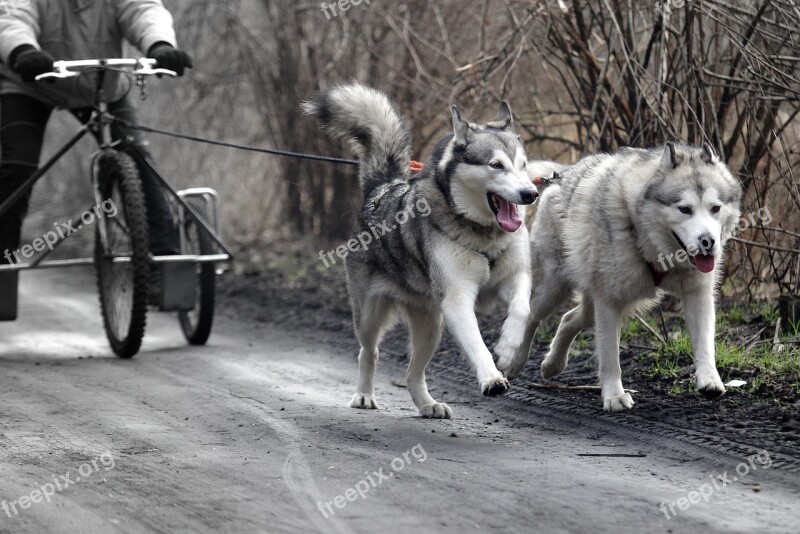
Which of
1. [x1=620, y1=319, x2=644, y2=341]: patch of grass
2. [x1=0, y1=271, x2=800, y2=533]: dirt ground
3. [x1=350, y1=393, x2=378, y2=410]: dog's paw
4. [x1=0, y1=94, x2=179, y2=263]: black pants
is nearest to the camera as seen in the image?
[x1=0, y1=271, x2=800, y2=533]: dirt ground

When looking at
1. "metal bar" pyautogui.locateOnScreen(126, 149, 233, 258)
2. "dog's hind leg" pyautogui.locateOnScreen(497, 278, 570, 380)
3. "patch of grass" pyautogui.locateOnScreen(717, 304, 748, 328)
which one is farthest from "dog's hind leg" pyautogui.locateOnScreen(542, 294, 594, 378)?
"metal bar" pyautogui.locateOnScreen(126, 149, 233, 258)

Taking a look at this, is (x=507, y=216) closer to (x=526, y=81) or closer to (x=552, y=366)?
(x=552, y=366)

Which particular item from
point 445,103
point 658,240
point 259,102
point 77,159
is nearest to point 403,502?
point 658,240

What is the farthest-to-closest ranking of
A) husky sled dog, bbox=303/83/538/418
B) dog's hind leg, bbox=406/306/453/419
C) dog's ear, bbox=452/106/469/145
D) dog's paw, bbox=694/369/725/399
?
1. dog's hind leg, bbox=406/306/453/419
2. dog's ear, bbox=452/106/469/145
3. husky sled dog, bbox=303/83/538/418
4. dog's paw, bbox=694/369/725/399

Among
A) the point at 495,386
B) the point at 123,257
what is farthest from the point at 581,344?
the point at 123,257

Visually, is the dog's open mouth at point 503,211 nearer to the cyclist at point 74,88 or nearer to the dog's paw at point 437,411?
the dog's paw at point 437,411

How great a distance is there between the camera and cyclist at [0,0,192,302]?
7355mm

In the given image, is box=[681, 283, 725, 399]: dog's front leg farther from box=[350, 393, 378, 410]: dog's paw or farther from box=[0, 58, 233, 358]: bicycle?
box=[0, 58, 233, 358]: bicycle

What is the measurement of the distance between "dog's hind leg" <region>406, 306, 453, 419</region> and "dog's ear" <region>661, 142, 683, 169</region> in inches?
54.8

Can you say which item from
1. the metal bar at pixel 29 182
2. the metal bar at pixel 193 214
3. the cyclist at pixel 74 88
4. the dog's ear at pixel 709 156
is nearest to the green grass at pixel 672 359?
the dog's ear at pixel 709 156

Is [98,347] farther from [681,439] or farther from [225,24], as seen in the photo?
[225,24]

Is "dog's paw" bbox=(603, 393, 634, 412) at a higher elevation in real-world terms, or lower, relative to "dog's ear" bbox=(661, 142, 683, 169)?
lower

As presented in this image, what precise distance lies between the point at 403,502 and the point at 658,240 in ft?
6.76

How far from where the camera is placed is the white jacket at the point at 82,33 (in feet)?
24.0
